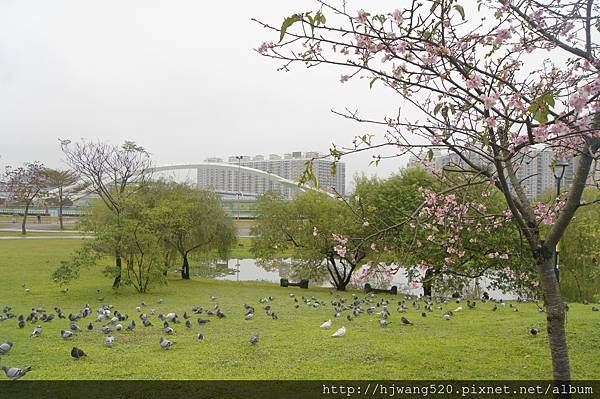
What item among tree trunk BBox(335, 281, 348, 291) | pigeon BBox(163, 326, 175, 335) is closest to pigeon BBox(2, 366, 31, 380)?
pigeon BBox(163, 326, 175, 335)

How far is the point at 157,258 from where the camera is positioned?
624 inches

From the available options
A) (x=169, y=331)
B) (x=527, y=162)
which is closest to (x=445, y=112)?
(x=527, y=162)

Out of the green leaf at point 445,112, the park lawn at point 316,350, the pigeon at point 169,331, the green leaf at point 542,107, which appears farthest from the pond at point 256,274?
the green leaf at point 542,107

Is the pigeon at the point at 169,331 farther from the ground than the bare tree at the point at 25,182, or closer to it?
closer to it

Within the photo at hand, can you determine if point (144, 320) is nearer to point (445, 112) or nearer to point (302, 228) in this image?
point (445, 112)

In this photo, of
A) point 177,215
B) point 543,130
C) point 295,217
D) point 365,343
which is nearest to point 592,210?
point 295,217

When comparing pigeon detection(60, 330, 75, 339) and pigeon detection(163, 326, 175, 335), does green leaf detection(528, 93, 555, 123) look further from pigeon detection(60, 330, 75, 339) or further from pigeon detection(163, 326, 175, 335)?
pigeon detection(60, 330, 75, 339)

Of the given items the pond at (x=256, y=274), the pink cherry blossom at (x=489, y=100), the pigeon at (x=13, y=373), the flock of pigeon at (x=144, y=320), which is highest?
the pink cherry blossom at (x=489, y=100)

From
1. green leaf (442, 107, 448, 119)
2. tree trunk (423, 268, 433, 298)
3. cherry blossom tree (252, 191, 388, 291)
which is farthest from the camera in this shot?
cherry blossom tree (252, 191, 388, 291)

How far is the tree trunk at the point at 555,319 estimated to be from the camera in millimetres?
3723

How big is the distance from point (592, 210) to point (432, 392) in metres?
17.3

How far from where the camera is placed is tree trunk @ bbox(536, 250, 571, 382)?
3723 millimetres

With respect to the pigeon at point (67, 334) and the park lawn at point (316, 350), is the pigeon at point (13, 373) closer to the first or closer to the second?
the park lawn at point (316, 350)

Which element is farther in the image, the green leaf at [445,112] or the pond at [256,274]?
the pond at [256,274]
